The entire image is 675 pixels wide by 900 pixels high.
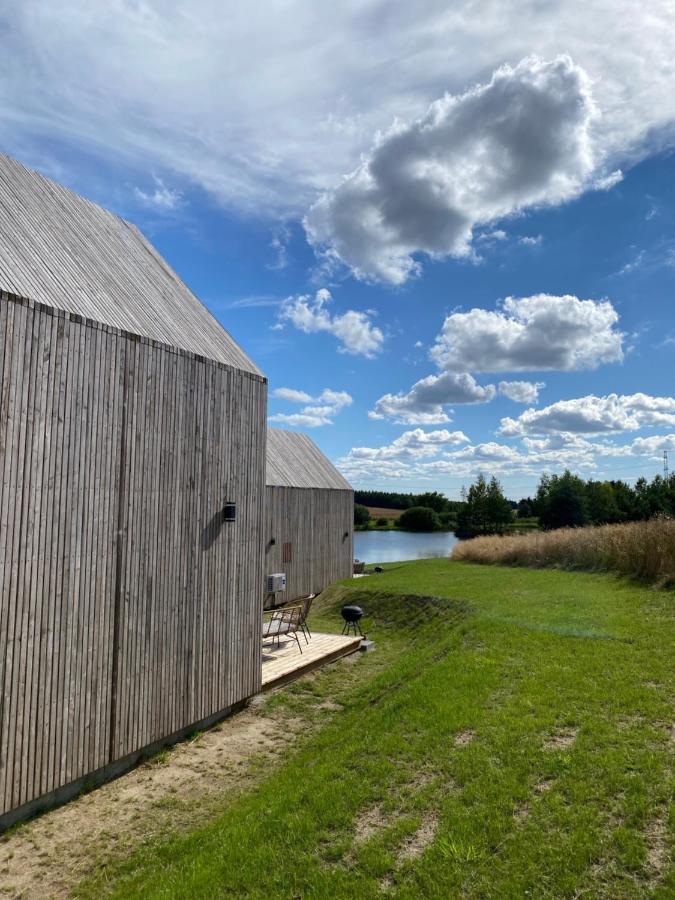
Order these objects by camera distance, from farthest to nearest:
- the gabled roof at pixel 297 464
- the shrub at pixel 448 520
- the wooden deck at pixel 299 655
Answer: the shrub at pixel 448 520, the gabled roof at pixel 297 464, the wooden deck at pixel 299 655

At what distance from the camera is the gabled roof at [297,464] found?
15.2 m

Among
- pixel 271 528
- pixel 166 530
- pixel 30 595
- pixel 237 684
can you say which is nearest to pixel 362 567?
pixel 271 528

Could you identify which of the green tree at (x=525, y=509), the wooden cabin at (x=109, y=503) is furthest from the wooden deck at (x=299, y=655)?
the green tree at (x=525, y=509)

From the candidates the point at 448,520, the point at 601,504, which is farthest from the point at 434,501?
the point at 601,504

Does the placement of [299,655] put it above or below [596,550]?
below

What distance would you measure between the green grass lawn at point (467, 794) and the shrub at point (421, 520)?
52.4 meters

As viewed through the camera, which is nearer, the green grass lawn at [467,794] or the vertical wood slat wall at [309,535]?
the green grass lawn at [467,794]

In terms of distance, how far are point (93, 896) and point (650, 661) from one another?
5432 mm

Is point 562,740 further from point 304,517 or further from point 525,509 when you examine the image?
point 525,509

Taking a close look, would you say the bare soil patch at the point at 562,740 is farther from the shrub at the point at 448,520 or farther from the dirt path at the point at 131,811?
the shrub at the point at 448,520

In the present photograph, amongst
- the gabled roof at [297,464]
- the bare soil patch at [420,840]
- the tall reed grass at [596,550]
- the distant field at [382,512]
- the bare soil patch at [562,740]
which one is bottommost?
the bare soil patch at [420,840]

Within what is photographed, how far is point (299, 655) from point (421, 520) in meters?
51.7

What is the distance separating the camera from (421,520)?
2322 inches

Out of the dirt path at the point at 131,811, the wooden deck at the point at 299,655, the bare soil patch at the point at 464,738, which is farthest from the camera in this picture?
the wooden deck at the point at 299,655
